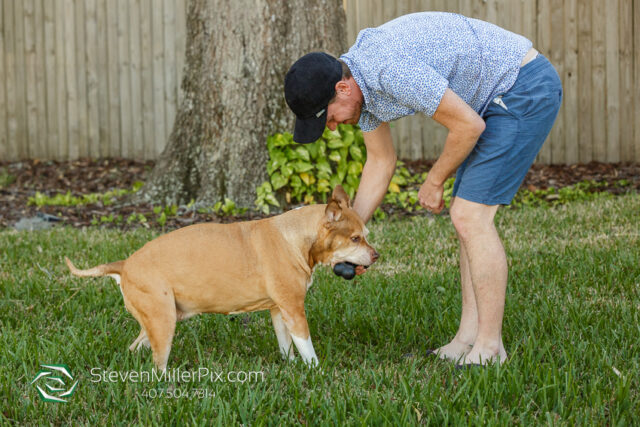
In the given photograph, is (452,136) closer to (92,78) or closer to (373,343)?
(373,343)

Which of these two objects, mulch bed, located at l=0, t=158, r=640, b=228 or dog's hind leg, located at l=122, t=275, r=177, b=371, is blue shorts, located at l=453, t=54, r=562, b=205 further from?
mulch bed, located at l=0, t=158, r=640, b=228

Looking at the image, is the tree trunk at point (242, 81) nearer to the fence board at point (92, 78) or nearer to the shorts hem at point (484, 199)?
the fence board at point (92, 78)

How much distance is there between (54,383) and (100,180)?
293 inches

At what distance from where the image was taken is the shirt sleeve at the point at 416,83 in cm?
332

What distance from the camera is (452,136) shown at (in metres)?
3.48

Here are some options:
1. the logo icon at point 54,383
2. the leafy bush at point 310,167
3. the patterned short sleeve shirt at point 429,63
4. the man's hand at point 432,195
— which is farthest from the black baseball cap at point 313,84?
the leafy bush at point 310,167

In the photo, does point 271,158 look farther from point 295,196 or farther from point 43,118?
point 43,118

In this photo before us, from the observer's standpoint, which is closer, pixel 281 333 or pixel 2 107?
pixel 281 333

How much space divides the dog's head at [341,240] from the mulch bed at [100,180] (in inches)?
139

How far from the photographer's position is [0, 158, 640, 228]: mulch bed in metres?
8.13

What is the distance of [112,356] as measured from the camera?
12.7 ft

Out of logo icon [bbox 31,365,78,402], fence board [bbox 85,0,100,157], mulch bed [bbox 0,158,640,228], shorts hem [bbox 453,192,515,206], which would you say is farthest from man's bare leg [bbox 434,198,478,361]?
fence board [bbox 85,0,100,157]

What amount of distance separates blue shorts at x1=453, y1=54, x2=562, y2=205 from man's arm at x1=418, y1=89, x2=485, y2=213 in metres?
0.20

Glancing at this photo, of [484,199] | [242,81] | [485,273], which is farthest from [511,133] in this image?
[242,81]
